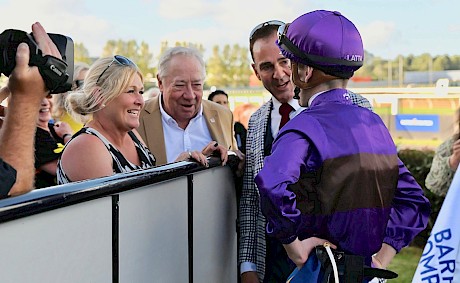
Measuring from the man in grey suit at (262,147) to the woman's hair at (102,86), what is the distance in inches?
24.5

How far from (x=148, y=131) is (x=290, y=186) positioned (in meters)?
1.81

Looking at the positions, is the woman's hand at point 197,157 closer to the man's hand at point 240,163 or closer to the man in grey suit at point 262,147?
the man in grey suit at point 262,147

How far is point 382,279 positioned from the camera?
2426 mm

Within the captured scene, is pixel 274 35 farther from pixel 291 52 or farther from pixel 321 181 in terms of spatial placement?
pixel 321 181

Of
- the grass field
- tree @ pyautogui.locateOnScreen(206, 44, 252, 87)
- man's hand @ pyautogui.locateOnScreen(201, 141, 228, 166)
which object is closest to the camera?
man's hand @ pyautogui.locateOnScreen(201, 141, 228, 166)

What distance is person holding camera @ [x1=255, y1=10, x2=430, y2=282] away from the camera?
2180mm

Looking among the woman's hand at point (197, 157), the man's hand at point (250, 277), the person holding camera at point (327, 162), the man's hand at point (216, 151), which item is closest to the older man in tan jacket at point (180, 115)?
the man's hand at point (216, 151)

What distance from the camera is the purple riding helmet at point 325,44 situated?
2.30m

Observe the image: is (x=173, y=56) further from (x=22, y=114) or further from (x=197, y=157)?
(x=22, y=114)

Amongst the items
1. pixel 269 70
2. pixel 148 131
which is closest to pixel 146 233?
pixel 269 70

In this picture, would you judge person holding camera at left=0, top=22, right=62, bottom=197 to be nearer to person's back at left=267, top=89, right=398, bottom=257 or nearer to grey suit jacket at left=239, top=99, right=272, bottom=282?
person's back at left=267, top=89, right=398, bottom=257

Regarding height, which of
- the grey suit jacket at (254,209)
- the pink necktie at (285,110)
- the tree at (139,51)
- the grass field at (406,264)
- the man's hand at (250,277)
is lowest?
the grass field at (406,264)

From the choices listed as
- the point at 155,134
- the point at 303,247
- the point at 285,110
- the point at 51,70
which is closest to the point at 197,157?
the point at 285,110

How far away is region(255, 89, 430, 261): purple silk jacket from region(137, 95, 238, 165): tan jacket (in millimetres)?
1648
